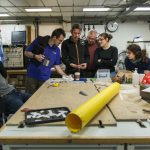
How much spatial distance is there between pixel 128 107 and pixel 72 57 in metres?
2.01

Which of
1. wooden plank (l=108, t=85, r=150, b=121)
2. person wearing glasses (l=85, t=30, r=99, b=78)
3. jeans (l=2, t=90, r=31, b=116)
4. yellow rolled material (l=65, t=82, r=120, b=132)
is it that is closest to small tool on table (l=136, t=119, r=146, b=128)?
Answer: wooden plank (l=108, t=85, r=150, b=121)

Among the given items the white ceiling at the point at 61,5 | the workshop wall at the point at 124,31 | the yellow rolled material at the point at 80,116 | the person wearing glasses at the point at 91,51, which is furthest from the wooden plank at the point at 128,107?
the workshop wall at the point at 124,31

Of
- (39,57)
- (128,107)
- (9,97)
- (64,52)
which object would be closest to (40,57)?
(39,57)

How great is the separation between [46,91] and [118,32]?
729 cm

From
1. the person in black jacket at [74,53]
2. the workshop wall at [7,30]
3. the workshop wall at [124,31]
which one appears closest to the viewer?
the person in black jacket at [74,53]

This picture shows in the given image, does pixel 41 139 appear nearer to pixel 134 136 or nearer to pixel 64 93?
pixel 134 136

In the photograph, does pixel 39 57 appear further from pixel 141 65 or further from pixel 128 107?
pixel 128 107

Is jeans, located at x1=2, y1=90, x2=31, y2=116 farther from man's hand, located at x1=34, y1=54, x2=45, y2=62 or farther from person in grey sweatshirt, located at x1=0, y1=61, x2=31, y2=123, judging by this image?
man's hand, located at x1=34, y1=54, x2=45, y2=62

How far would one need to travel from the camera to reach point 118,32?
905cm

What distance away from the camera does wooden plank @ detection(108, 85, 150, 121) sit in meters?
1.44

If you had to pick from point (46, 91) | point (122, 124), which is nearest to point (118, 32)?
point (46, 91)

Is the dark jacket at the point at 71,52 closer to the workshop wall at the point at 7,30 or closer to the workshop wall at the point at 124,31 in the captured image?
the workshop wall at the point at 124,31

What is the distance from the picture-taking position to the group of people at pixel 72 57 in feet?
10.6

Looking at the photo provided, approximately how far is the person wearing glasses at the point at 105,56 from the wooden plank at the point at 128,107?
1404mm
